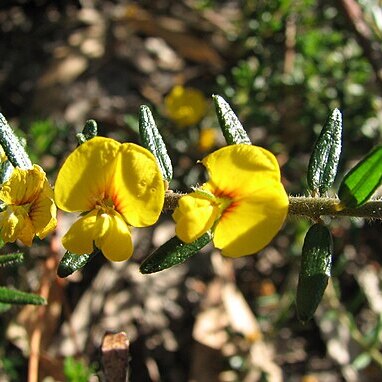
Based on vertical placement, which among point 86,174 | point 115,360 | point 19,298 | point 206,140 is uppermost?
point 86,174

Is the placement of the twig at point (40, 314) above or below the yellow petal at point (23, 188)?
below

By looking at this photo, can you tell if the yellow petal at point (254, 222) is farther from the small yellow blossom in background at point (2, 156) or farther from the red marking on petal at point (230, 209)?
the small yellow blossom in background at point (2, 156)

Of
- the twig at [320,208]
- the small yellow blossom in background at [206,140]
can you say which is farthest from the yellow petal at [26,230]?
the small yellow blossom in background at [206,140]

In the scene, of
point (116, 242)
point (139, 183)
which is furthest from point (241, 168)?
point (116, 242)

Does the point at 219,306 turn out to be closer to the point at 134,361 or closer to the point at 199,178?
the point at 134,361

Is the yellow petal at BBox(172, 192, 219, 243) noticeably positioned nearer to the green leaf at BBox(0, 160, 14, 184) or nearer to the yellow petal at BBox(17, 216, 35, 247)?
the yellow petal at BBox(17, 216, 35, 247)

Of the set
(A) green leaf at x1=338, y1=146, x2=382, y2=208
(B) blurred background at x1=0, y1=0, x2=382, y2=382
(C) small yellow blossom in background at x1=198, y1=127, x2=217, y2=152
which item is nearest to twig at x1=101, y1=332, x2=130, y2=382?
(A) green leaf at x1=338, y1=146, x2=382, y2=208

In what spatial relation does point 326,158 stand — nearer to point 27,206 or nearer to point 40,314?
point 27,206

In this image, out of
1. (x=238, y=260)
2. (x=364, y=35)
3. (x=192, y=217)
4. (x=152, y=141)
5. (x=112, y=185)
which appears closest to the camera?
(x=192, y=217)
